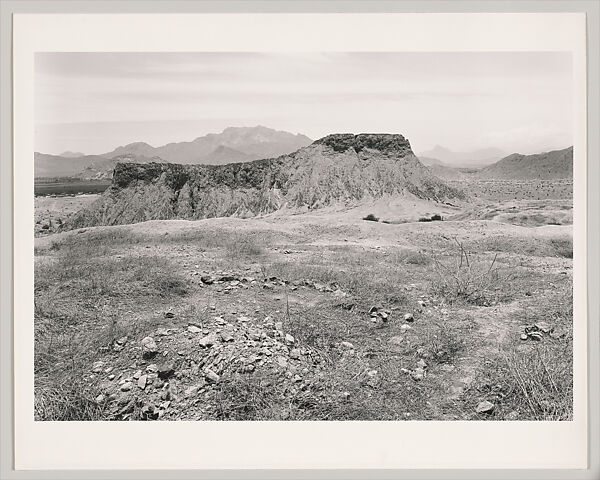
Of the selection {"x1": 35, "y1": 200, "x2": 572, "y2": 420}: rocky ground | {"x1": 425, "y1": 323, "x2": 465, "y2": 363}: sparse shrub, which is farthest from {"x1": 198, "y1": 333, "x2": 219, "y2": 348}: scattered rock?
{"x1": 425, "y1": 323, "x2": 465, "y2": 363}: sparse shrub

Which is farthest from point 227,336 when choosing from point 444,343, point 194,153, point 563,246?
point 563,246

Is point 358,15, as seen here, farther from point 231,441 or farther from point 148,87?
point 231,441

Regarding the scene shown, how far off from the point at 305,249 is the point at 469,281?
1.22m

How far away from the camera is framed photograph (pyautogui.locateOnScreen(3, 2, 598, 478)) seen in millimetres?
3670

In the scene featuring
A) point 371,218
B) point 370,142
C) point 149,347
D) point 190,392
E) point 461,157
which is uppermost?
point 370,142

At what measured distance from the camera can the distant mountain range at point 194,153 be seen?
12.4ft

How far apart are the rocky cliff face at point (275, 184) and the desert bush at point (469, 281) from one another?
0.53 meters

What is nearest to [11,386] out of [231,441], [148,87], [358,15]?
[231,441]

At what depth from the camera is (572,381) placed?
3.75m

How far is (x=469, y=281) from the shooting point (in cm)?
387

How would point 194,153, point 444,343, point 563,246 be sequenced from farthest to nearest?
point 194,153
point 563,246
point 444,343

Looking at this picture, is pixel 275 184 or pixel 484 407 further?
pixel 275 184

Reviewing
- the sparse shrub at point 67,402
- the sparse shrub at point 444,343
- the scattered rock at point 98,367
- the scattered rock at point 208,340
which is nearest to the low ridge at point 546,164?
the sparse shrub at point 444,343

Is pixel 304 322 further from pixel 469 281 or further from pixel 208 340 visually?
pixel 469 281
